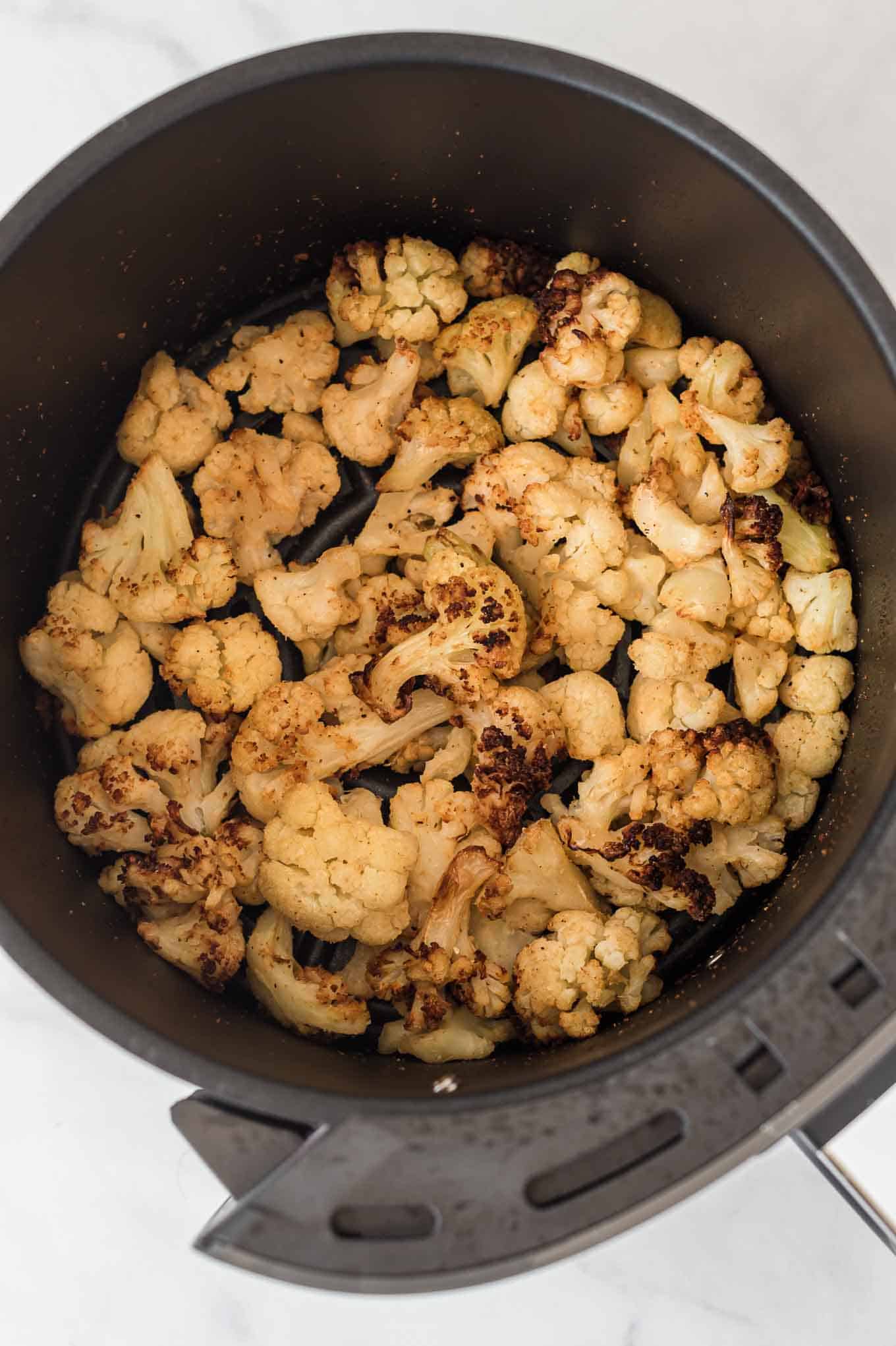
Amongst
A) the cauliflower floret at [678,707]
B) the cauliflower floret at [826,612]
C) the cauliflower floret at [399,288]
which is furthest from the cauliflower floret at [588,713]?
the cauliflower floret at [399,288]

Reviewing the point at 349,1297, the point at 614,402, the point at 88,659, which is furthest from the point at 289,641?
the point at 349,1297

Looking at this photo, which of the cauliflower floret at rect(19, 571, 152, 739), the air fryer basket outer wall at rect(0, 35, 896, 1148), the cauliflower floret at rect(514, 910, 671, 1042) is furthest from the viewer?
the cauliflower floret at rect(19, 571, 152, 739)

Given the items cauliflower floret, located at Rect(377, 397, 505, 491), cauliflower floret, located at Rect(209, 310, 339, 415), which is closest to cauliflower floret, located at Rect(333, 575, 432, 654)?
cauliflower floret, located at Rect(377, 397, 505, 491)

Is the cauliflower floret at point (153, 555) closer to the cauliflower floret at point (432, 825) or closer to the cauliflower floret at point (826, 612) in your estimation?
the cauliflower floret at point (432, 825)

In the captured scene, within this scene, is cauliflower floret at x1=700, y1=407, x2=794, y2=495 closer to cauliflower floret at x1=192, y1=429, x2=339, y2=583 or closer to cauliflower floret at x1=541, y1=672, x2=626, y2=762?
cauliflower floret at x1=541, y1=672, x2=626, y2=762

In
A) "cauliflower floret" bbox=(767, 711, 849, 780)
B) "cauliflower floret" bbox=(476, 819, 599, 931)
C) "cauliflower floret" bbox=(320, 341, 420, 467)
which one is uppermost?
"cauliflower floret" bbox=(767, 711, 849, 780)

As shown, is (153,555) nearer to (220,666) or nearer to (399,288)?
(220,666)

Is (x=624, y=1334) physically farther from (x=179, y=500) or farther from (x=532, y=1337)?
(x=179, y=500)
